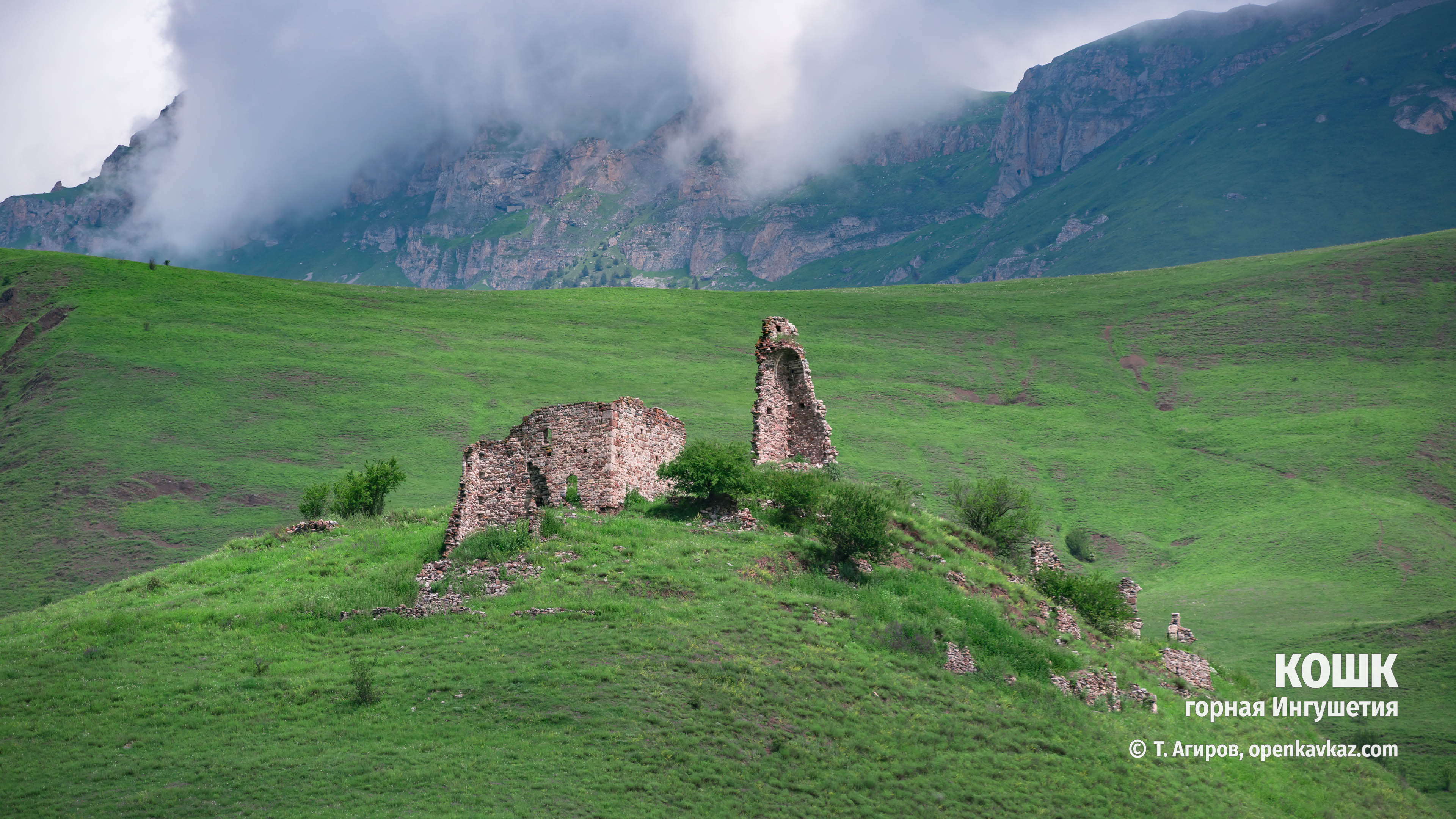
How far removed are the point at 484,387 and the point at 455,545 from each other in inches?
2770

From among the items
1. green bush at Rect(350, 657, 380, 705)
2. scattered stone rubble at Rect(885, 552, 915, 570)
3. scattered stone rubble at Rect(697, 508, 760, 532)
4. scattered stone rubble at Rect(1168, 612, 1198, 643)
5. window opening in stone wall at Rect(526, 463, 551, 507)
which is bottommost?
scattered stone rubble at Rect(1168, 612, 1198, 643)

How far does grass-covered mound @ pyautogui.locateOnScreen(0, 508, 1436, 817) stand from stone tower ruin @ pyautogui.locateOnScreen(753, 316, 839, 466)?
749 centimetres

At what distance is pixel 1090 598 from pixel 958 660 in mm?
10118

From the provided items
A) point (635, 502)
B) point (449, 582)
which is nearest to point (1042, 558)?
point (635, 502)

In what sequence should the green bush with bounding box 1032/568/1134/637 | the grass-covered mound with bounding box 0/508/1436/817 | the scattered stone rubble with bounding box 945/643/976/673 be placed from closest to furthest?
the grass-covered mound with bounding box 0/508/1436/817 → the scattered stone rubble with bounding box 945/643/976/673 → the green bush with bounding box 1032/568/1134/637

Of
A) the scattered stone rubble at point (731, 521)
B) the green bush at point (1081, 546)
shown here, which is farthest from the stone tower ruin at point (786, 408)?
the green bush at point (1081, 546)

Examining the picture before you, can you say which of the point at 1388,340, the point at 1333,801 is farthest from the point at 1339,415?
the point at 1333,801

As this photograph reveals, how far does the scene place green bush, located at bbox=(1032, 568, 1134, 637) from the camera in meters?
35.3

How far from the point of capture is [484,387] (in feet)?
323

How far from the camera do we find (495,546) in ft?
95.4

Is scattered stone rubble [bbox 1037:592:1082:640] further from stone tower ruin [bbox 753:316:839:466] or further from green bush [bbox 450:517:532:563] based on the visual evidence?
green bush [bbox 450:517:532:563]

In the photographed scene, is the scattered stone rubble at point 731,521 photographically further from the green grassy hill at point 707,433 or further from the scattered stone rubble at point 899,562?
the scattered stone rubble at point 899,562

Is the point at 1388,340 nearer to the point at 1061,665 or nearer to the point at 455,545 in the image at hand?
the point at 1061,665

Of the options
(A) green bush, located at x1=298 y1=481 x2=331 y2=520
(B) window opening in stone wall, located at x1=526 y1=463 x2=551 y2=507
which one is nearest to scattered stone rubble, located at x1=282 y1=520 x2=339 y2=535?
(A) green bush, located at x1=298 y1=481 x2=331 y2=520
